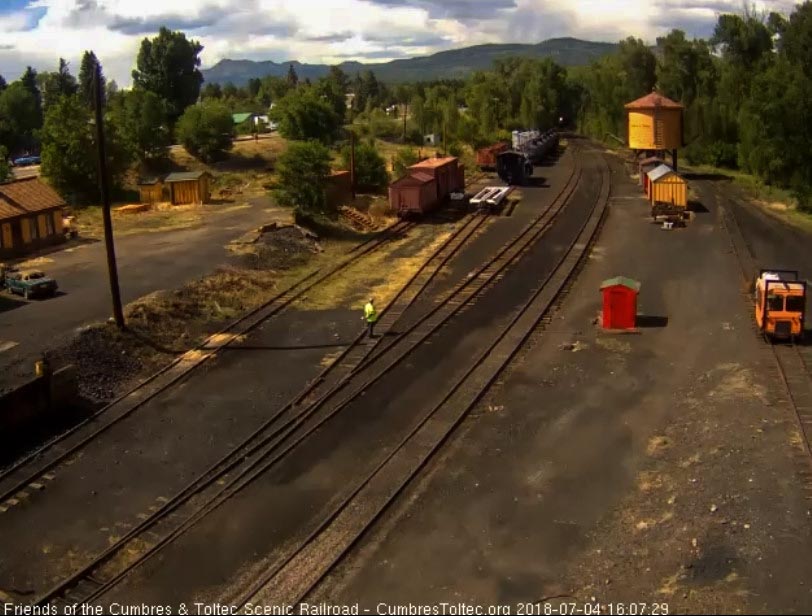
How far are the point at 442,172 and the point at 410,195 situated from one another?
17.0 ft

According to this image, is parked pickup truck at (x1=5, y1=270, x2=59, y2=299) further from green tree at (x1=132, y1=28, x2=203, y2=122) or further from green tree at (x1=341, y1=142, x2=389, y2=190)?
green tree at (x1=132, y1=28, x2=203, y2=122)

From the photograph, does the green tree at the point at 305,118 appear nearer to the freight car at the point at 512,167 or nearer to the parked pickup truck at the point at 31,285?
the freight car at the point at 512,167

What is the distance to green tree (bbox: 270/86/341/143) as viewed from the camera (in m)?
66.6

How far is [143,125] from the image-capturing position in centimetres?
6606

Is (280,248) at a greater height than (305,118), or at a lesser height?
lesser

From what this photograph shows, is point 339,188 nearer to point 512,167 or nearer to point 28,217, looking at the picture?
point 512,167

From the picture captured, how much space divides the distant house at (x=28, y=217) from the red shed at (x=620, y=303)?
2647 cm

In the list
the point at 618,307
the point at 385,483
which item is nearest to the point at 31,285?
the point at 385,483

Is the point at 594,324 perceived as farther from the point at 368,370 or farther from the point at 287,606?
the point at 287,606

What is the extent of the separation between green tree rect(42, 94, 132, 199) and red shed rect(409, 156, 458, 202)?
20784mm

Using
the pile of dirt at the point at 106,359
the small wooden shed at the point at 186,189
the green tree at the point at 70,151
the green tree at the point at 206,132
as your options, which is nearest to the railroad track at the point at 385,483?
the pile of dirt at the point at 106,359

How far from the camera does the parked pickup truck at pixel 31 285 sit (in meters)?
28.9

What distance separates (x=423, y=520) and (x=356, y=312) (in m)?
14.0

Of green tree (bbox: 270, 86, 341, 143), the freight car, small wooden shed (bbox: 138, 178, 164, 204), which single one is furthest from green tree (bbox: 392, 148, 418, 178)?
small wooden shed (bbox: 138, 178, 164, 204)
